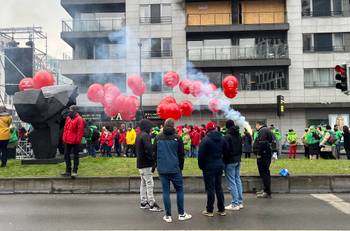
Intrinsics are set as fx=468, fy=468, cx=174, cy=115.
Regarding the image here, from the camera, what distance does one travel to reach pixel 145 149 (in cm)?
905

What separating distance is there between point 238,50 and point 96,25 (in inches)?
445

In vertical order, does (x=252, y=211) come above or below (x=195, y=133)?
below

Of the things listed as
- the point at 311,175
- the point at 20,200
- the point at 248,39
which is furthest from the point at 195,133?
the point at 248,39

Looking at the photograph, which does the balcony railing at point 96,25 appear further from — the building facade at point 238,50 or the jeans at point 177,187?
the jeans at point 177,187

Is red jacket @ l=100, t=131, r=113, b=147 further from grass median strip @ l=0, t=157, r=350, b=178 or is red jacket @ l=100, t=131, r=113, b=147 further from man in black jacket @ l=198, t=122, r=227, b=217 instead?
man in black jacket @ l=198, t=122, r=227, b=217

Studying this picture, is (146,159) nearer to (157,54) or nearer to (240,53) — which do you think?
(240,53)

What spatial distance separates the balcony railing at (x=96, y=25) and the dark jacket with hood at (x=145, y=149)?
28756mm

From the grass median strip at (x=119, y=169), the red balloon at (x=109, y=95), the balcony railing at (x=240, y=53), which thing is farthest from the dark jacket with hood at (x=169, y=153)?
the balcony railing at (x=240, y=53)

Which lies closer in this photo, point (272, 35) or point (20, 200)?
point (20, 200)

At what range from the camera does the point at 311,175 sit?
1202 cm

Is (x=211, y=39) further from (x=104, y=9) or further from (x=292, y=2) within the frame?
(x=104, y=9)

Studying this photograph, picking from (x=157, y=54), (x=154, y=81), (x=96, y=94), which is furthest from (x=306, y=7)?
(x=96, y=94)

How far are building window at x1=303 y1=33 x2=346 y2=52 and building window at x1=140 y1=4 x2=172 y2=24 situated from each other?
10848mm

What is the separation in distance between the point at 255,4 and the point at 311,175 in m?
26.8
